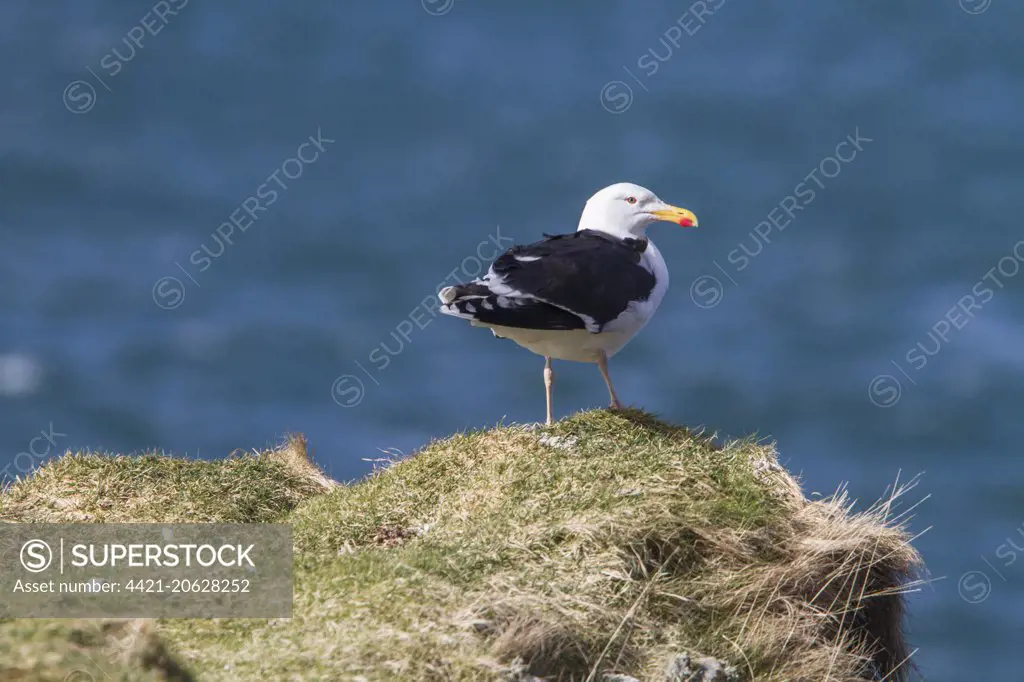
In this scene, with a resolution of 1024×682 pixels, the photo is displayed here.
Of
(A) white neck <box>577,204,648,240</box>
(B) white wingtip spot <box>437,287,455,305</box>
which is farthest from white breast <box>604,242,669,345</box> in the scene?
(B) white wingtip spot <box>437,287,455,305</box>

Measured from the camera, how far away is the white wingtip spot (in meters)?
8.65

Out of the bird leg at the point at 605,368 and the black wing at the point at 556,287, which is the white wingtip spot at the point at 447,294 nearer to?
the black wing at the point at 556,287

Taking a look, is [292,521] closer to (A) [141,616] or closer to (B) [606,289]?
(A) [141,616]

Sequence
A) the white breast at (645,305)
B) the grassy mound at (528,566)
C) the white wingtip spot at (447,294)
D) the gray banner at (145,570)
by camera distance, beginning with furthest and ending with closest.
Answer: the white breast at (645,305) < the white wingtip spot at (447,294) < the gray banner at (145,570) < the grassy mound at (528,566)

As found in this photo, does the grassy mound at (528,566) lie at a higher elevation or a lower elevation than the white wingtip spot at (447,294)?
lower

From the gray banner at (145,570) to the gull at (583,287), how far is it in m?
2.03

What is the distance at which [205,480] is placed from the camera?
929 centimetres

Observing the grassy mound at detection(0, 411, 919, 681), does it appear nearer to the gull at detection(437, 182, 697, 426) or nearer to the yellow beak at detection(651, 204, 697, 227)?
the gull at detection(437, 182, 697, 426)

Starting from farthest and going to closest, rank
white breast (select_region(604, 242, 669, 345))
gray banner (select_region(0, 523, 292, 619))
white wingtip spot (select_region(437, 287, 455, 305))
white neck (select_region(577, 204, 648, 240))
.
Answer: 1. white neck (select_region(577, 204, 648, 240))
2. white breast (select_region(604, 242, 669, 345))
3. white wingtip spot (select_region(437, 287, 455, 305))
4. gray banner (select_region(0, 523, 292, 619))

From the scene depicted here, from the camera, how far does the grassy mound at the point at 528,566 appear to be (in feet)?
20.6

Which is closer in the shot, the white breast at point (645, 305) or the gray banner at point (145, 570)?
the gray banner at point (145, 570)

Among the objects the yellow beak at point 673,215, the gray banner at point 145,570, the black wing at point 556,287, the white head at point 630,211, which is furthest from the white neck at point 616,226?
the gray banner at point 145,570

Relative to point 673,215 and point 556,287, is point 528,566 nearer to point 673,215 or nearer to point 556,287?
point 556,287

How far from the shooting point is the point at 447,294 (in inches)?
341
